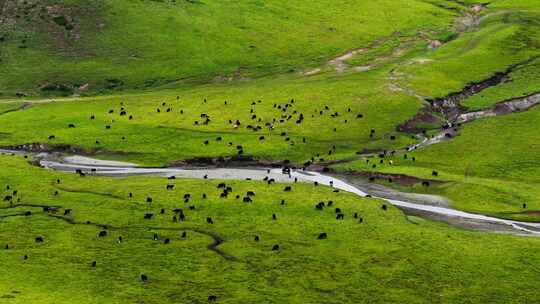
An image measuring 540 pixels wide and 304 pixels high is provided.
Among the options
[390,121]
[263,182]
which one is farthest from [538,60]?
[263,182]

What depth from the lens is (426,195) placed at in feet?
250

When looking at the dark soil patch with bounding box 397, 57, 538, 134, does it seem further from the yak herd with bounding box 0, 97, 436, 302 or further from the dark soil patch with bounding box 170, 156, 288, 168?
the dark soil patch with bounding box 170, 156, 288, 168

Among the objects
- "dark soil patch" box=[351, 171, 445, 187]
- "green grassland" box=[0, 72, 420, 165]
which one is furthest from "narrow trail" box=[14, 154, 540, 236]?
"green grassland" box=[0, 72, 420, 165]

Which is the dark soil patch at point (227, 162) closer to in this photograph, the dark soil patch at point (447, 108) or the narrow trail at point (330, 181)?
the narrow trail at point (330, 181)

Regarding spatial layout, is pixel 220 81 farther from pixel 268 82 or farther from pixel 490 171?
pixel 490 171

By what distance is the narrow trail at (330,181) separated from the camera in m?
66.9

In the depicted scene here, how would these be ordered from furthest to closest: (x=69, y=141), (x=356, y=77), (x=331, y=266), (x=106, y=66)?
(x=106, y=66)
(x=356, y=77)
(x=69, y=141)
(x=331, y=266)

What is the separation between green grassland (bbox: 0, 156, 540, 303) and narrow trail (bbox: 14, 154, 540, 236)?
4.19 m

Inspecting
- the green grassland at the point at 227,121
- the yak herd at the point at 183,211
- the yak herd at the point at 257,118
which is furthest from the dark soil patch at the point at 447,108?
the yak herd at the point at 183,211

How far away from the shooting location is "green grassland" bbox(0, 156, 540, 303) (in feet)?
163

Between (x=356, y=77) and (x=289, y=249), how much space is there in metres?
69.4

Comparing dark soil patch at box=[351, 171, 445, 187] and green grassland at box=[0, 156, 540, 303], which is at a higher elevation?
dark soil patch at box=[351, 171, 445, 187]

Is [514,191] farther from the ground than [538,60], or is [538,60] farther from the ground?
[538,60]

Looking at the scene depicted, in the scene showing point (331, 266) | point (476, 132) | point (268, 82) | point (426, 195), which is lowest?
point (331, 266)
